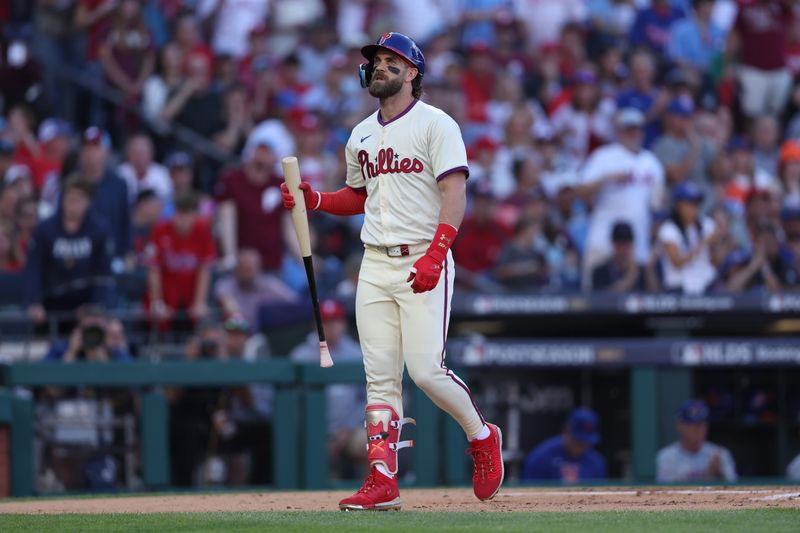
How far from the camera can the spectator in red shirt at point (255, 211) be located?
478 inches

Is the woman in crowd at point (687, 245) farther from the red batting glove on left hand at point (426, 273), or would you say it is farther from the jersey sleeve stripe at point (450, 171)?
the red batting glove on left hand at point (426, 273)

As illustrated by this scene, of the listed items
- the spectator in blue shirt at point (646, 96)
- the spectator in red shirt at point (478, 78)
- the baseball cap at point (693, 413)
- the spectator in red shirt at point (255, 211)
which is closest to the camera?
the baseball cap at point (693, 413)

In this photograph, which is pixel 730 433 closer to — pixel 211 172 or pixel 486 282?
pixel 486 282

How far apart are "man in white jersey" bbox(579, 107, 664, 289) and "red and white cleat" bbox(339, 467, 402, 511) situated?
591 centimetres

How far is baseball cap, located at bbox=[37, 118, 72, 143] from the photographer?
1330 cm

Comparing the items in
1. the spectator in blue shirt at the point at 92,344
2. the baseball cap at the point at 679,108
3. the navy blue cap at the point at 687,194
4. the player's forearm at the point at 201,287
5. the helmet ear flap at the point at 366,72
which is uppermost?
the baseball cap at the point at 679,108

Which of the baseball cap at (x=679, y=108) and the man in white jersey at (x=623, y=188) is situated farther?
the baseball cap at (x=679, y=108)

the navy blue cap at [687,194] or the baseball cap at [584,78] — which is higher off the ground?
the baseball cap at [584,78]

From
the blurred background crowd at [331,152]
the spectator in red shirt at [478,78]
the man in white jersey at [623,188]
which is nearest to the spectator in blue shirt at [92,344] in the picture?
the blurred background crowd at [331,152]

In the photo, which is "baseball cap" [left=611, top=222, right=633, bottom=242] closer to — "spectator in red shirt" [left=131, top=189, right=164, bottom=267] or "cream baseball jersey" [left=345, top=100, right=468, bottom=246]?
"spectator in red shirt" [left=131, top=189, right=164, bottom=267]

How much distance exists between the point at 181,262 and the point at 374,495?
16.9 feet

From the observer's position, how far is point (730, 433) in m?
10.5

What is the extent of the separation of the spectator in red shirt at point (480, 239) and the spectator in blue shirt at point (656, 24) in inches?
194

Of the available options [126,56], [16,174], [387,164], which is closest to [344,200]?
[387,164]
